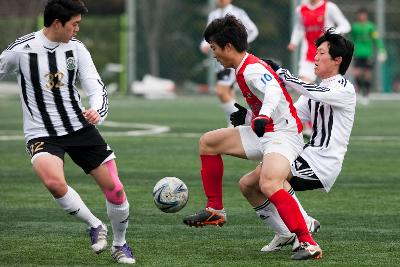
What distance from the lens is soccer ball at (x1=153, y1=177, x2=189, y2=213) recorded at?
24.7ft

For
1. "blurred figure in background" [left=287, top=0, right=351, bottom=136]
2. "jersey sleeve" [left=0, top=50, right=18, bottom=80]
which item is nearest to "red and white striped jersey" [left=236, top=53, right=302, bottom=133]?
"jersey sleeve" [left=0, top=50, right=18, bottom=80]

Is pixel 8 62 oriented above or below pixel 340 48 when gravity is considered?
below

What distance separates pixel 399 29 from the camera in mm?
30078

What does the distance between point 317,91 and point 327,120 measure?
10.5 inches

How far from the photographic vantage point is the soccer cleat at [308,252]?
7113 millimetres

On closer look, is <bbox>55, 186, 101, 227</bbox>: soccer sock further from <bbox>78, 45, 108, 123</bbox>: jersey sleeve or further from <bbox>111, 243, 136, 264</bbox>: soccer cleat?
<bbox>78, 45, 108, 123</bbox>: jersey sleeve

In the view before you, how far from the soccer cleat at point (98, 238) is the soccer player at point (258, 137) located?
1.91ft

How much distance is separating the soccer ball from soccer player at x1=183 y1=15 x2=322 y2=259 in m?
0.13

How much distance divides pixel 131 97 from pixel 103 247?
20695mm

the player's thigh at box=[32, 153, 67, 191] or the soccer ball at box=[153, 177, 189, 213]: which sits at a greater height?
the player's thigh at box=[32, 153, 67, 191]

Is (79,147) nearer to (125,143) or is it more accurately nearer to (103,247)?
(103,247)

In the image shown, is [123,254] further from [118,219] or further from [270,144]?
[270,144]

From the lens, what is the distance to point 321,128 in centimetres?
772

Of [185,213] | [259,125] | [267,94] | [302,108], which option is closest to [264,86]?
[267,94]
